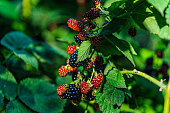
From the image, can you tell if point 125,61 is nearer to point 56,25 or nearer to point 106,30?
point 106,30

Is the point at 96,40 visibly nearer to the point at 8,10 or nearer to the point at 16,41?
the point at 16,41

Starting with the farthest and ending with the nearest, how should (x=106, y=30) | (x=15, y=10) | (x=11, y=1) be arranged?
(x=11, y=1) → (x=15, y=10) → (x=106, y=30)

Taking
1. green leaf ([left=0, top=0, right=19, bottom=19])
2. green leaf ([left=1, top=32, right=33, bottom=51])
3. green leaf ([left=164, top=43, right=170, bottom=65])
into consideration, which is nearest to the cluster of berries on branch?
green leaf ([left=1, top=32, right=33, bottom=51])

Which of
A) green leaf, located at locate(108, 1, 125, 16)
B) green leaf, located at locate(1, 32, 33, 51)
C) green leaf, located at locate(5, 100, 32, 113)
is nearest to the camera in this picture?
green leaf, located at locate(108, 1, 125, 16)

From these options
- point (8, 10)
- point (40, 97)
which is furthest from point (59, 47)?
point (40, 97)

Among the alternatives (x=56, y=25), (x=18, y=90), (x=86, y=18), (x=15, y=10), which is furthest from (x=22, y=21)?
(x=86, y=18)

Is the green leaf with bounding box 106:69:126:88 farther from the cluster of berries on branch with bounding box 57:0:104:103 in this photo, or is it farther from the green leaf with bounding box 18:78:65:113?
the green leaf with bounding box 18:78:65:113

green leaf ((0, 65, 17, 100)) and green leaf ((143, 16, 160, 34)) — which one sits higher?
green leaf ((143, 16, 160, 34))
